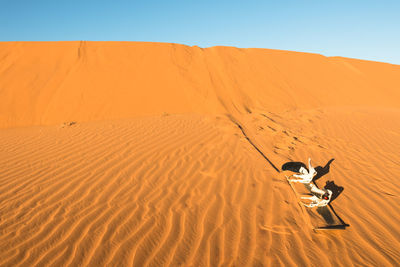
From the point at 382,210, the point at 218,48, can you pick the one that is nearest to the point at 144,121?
the point at 382,210

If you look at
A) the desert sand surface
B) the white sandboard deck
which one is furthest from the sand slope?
the white sandboard deck

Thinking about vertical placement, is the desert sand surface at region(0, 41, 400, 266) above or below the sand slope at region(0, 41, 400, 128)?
below

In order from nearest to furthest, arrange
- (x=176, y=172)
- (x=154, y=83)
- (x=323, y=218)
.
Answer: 1. (x=323, y=218)
2. (x=176, y=172)
3. (x=154, y=83)

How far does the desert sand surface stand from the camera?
8.33ft

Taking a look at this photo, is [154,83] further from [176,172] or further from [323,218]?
[323,218]

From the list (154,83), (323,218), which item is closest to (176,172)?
(323,218)

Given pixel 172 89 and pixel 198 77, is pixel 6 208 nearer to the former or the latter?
pixel 172 89

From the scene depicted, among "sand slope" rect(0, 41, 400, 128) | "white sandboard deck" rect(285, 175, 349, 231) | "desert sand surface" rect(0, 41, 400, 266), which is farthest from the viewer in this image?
"sand slope" rect(0, 41, 400, 128)

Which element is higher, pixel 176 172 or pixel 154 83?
pixel 154 83

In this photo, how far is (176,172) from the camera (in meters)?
4.21

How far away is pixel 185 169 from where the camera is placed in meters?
4.32

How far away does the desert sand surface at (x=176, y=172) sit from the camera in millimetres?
2539

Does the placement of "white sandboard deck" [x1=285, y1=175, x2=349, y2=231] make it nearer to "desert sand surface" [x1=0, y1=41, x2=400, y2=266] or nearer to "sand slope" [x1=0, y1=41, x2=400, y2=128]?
"desert sand surface" [x1=0, y1=41, x2=400, y2=266]

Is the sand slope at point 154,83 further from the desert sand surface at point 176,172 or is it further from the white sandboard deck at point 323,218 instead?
the white sandboard deck at point 323,218
